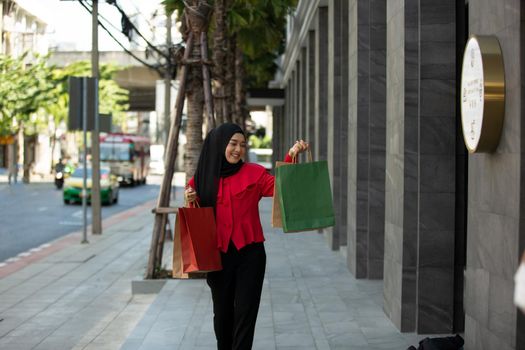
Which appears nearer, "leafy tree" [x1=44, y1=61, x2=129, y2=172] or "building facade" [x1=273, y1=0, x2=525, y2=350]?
"building facade" [x1=273, y1=0, x2=525, y2=350]

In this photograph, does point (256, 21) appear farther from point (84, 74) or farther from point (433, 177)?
point (84, 74)

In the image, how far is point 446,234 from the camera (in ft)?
24.8

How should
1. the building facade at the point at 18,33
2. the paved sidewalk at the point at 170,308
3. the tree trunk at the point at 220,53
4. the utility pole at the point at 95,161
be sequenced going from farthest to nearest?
the building facade at the point at 18,33
the utility pole at the point at 95,161
the tree trunk at the point at 220,53
the paved sidewalk at the point at 170,308

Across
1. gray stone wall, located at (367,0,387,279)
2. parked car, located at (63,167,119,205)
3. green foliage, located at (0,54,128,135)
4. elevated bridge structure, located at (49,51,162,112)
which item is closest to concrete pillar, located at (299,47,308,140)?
parked car, located at (63,167,119,205)

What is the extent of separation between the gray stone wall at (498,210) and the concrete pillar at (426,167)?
1.46 metres

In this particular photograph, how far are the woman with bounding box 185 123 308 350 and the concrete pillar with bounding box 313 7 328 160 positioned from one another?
12.1 m

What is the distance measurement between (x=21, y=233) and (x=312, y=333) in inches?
568

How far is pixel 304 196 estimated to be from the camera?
19.1 feet

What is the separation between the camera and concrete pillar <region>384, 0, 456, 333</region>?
754 cm

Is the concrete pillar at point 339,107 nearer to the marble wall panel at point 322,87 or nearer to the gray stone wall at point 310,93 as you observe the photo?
the marble wall panel at point 322,87

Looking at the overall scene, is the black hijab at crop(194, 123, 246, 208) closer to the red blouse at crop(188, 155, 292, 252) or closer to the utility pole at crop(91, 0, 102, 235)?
the red blouse at crop(188, 155, 292, 252)

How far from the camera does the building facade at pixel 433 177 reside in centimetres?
533

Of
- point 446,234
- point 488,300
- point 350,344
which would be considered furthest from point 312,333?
point 488,300

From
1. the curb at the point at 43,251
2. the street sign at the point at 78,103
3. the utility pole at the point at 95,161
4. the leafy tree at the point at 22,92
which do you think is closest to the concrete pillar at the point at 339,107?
the curb at the point at 43,251
